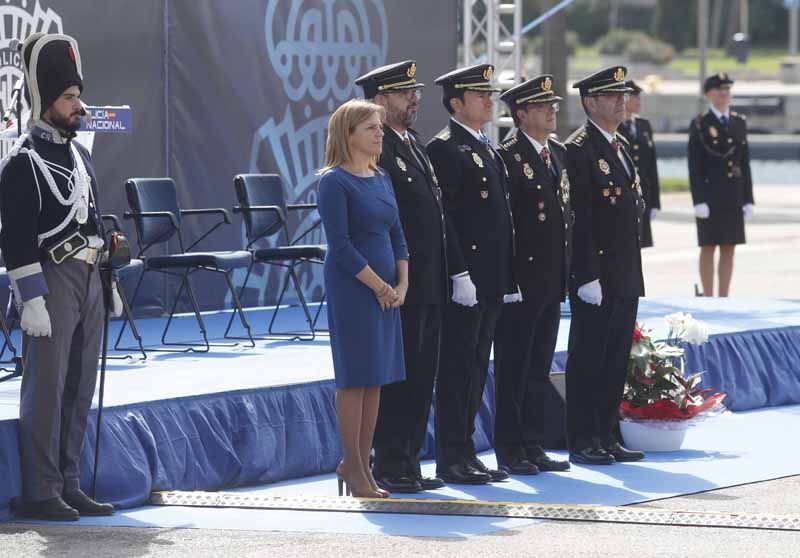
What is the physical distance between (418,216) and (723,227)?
6427 mm

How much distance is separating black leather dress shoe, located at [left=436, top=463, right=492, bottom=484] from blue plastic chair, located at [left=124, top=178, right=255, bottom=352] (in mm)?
2426

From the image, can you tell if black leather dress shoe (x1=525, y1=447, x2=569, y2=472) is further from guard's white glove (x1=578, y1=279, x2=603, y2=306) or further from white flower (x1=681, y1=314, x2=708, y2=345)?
white flower (x1=681, y1=314, x2=708, y2=345)

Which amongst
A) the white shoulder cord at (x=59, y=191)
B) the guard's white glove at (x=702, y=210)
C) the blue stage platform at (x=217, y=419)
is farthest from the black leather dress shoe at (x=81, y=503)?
the guard's white glove at (x=702, y=210)

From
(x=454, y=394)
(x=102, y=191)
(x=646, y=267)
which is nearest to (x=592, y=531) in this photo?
(x=454, y=394)

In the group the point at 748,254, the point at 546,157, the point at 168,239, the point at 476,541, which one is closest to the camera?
the point at 476,541

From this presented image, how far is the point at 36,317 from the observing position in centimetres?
693

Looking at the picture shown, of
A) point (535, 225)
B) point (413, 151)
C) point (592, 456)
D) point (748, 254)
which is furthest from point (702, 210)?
point (748, 254)

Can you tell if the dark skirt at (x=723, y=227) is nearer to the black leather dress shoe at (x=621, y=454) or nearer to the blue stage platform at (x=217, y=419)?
the blue stage platform at (x=217, y=419)

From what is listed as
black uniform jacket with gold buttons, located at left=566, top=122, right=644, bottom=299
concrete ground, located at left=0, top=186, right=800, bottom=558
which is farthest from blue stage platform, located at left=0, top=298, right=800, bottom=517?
black uniform jacket with gold buttons, located at left=566, top=122, right=644, bottom=299

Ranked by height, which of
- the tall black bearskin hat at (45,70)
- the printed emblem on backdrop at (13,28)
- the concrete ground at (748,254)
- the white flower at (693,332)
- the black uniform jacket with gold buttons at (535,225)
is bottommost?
the concrete ground at (748,254)

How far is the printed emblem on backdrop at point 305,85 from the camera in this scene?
12.4m

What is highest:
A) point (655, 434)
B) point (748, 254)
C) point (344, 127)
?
point (344, 127)

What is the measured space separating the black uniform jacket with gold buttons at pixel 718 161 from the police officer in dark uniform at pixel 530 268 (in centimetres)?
540

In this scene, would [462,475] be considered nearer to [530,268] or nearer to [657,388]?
[530,268]
